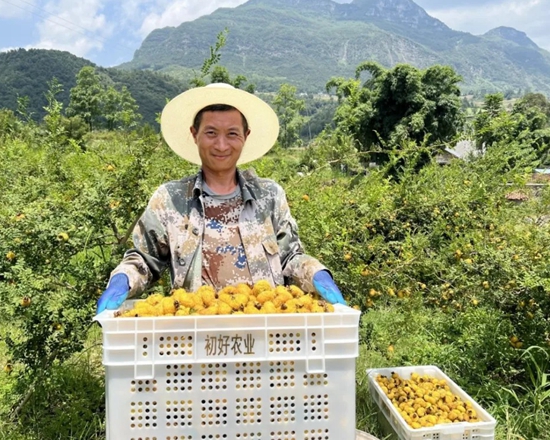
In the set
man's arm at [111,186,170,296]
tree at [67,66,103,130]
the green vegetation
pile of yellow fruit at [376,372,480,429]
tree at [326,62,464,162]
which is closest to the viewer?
man's arm at [111,186,170,296]

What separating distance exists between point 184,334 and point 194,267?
71cm

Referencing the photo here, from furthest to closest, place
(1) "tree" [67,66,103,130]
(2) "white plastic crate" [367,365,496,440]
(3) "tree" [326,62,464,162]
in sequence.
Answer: (1) "tree" [67,66,103,130], (3) "tree" [326,62,464,162], (2) "white plastic crate" [367,365,496,440]

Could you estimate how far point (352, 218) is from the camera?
11.3ft

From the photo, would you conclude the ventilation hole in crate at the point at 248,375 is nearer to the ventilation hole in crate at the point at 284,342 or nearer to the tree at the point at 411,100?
the ventilation hole in crate at the point at 284,342

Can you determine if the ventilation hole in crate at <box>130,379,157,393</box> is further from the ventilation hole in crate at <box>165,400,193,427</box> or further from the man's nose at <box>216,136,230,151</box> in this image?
the man's nose at <box>216,136,230,151</box>

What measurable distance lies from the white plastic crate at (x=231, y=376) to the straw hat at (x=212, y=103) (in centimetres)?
108

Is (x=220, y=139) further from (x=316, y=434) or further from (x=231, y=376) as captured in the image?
(x=316, y=434)

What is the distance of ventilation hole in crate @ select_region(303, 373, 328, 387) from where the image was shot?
1.20 meters

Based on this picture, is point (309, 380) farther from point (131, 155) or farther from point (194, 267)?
point (131, 155)

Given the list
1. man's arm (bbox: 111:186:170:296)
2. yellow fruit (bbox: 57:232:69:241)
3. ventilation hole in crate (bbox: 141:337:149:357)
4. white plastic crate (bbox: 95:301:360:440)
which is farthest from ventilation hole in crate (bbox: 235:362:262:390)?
yellow fruit (bbox: 57:232:69:241)

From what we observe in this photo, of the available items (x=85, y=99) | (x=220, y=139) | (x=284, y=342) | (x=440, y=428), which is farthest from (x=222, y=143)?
(x=85, y=99)

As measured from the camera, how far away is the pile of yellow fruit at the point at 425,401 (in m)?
2.37

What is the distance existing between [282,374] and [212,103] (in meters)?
1.20

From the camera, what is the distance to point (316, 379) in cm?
121
